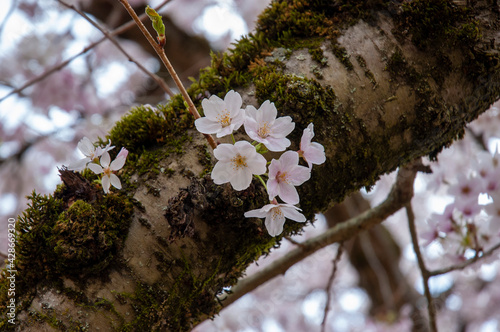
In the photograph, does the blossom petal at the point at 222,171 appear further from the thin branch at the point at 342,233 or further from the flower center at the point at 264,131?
the thin branch at the point at 342,233

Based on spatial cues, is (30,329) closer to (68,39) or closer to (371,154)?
(371,154)

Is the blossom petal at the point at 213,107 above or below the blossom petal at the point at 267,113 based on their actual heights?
above

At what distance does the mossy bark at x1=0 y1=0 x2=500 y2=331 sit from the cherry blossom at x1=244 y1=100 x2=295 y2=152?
109 millimetres

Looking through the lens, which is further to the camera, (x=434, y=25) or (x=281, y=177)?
(x=434, y=25)

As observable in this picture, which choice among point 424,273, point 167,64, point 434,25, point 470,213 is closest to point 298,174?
point 167,64

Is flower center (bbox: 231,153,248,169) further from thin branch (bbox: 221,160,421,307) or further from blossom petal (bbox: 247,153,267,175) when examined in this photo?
thin branch (bbox: 221,160,421,307)

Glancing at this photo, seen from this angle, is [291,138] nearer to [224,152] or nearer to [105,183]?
[224,152]

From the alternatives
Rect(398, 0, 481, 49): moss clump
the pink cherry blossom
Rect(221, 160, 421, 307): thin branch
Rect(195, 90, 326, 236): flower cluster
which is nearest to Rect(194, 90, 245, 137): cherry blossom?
Rect(195, 90, 326, 236): flower cluster

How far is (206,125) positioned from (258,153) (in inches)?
4.6

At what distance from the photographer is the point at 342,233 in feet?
4.51

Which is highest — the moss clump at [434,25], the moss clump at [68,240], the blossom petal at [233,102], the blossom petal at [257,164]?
the moss clump at [434,25]

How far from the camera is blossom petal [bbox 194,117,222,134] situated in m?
0.66

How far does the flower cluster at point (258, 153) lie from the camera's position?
25.0 inches

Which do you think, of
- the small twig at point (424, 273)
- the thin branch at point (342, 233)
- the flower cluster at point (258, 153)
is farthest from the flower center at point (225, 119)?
the small twig at point (424, 273)
